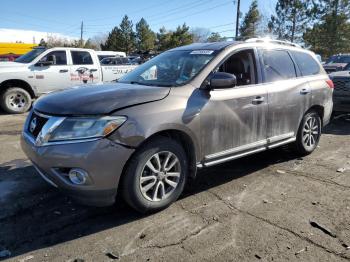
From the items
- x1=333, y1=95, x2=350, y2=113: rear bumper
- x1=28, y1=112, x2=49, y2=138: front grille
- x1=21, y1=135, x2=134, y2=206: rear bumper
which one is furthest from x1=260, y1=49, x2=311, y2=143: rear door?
x1=333, y1=95, x2=350, y2=113: rear bumper

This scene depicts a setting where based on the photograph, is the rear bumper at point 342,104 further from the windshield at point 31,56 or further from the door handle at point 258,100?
the windshield at point 31,56

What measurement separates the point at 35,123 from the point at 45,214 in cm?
94

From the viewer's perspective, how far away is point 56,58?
1127cm

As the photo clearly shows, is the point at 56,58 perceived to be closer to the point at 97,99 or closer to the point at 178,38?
the point at 97,99

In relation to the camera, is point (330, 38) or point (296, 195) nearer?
point (296, 195)

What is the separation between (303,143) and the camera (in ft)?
20.0

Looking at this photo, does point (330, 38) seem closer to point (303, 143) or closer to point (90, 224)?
point (303, 143)

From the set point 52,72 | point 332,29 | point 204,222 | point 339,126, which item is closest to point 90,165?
point 204,222

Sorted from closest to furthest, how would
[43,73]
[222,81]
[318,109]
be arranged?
1. [222,81]
2. [318,109]
3. [43,73]

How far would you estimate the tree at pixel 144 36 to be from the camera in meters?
56.6

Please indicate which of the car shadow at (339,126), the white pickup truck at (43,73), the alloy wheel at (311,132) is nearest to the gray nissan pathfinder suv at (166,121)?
the alloy wheel at (311,132)

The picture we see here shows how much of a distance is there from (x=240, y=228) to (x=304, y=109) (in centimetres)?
276

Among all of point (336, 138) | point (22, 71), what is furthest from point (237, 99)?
point (22, 71)

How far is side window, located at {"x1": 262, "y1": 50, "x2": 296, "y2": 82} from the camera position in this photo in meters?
5.27
